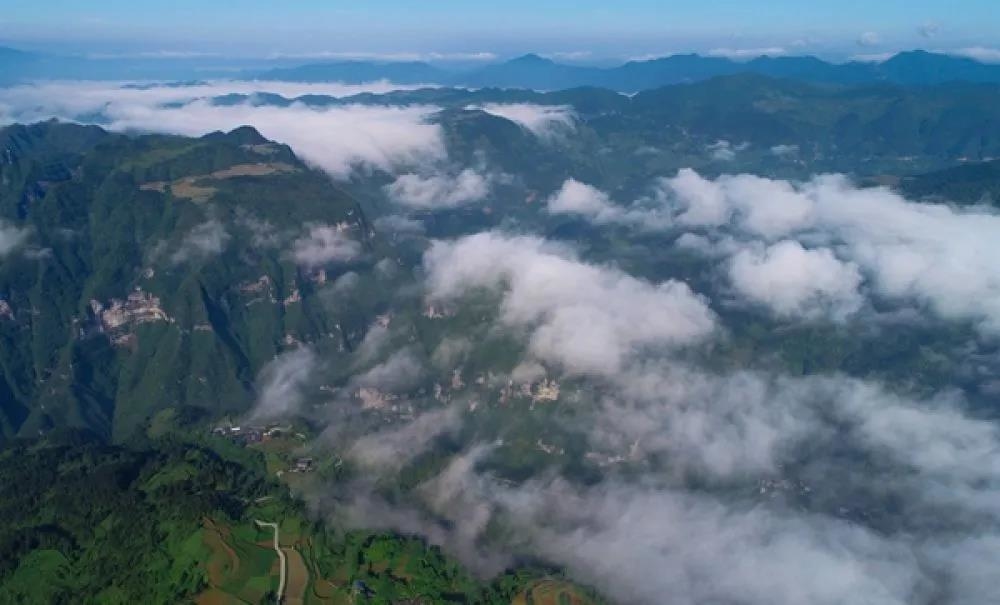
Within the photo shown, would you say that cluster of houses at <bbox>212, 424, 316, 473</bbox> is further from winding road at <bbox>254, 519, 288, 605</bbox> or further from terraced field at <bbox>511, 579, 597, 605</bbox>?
terraced field at <bbox>511, 579, 597, 605</bbox>

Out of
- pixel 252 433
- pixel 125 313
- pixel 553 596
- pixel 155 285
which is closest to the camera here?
pixel 553 596

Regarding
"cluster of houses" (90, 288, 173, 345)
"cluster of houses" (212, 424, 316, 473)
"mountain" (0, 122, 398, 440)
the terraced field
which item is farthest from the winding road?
"cluster of houses" (90, 288, 173, 345)

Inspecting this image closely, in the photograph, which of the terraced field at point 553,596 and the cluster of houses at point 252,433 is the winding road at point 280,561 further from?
the cluster of houses at point 252,433

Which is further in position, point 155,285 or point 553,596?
point 155,285

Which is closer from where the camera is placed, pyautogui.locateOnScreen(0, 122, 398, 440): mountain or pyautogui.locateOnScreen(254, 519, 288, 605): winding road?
pyautogui.locateOnScreen(254, 519, 288, 605): winding road

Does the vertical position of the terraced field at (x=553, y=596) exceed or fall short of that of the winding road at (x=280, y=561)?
it falls short

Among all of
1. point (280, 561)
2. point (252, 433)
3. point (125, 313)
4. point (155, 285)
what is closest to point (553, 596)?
point (280, 561)

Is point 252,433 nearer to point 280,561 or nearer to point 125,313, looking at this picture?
point 280,561

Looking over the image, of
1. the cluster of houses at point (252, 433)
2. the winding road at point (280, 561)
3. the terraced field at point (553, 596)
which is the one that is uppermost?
the winding road at point (280, 561)

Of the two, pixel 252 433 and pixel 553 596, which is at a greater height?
pixel 553 596

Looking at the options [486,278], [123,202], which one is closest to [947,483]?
[486,278]

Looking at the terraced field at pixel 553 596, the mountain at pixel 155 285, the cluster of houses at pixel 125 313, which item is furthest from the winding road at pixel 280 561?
the cluster of houses at pixel 125 313
